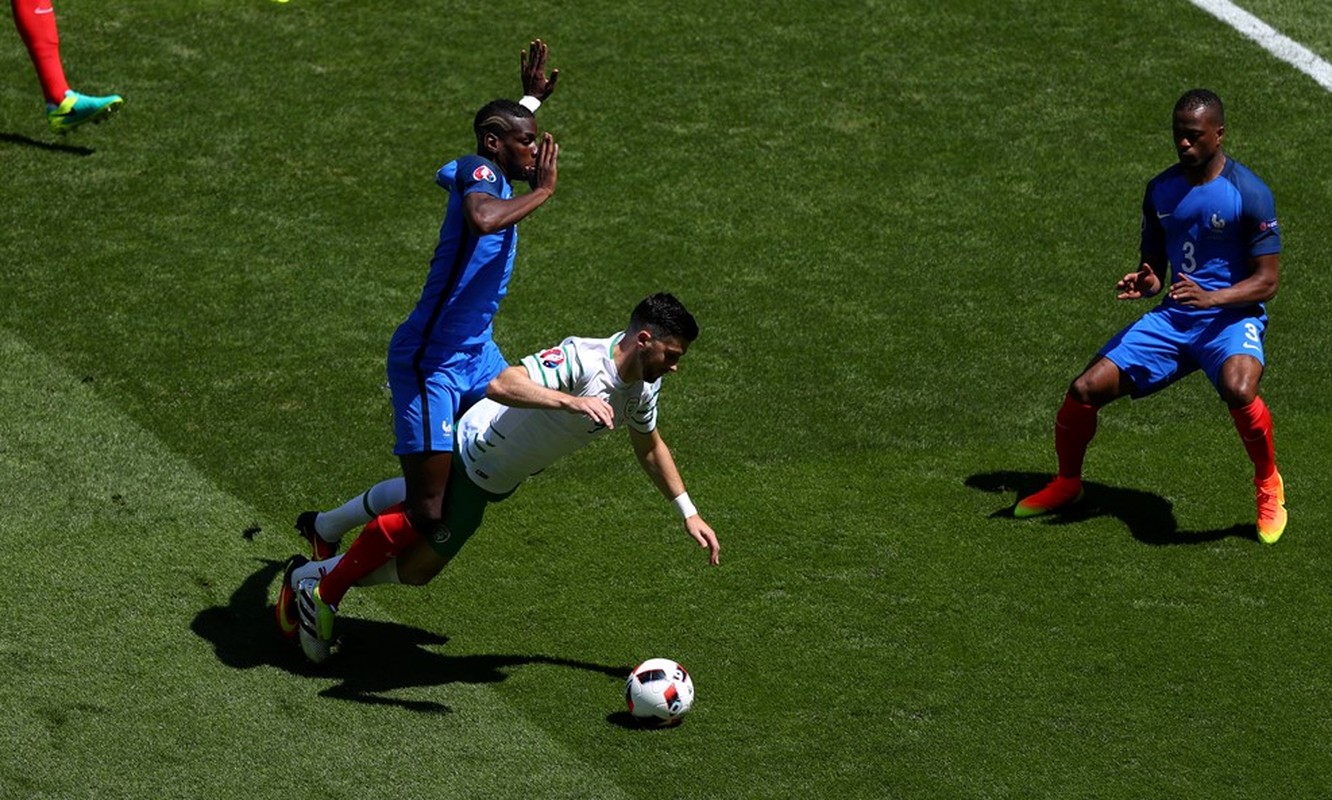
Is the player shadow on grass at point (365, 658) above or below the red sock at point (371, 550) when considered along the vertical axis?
below

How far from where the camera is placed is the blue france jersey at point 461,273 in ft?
29.4

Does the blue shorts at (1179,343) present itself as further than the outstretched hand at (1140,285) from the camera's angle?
Yes

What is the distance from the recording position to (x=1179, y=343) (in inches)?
422

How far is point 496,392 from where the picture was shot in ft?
28.4

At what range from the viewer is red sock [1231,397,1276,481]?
1045 cm

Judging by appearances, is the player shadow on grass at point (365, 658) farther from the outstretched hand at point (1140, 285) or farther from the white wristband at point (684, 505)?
the outstretched hand at point (1140, 285)

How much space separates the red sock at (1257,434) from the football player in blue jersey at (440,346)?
412cm

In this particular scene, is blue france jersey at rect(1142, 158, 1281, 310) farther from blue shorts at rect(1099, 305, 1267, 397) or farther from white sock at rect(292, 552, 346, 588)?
white sock at rect(292, 552, 346, 588)

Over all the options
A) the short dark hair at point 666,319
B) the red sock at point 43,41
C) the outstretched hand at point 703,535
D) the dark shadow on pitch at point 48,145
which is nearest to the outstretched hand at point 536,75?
the short dark hair at point 666,319

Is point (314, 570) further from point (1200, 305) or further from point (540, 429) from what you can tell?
point (1200, 305)

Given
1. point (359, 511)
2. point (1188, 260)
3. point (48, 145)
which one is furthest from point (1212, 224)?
point (48, 145)

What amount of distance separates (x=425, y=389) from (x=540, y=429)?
23.8 inches

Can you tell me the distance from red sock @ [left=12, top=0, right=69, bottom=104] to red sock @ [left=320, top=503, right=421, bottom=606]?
6500 mm

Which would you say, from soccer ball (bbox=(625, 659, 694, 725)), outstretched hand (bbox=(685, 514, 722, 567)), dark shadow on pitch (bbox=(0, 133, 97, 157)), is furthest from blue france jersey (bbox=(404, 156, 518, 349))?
dark shadow on pitch (bbox=(0, 133, 97, 157))
